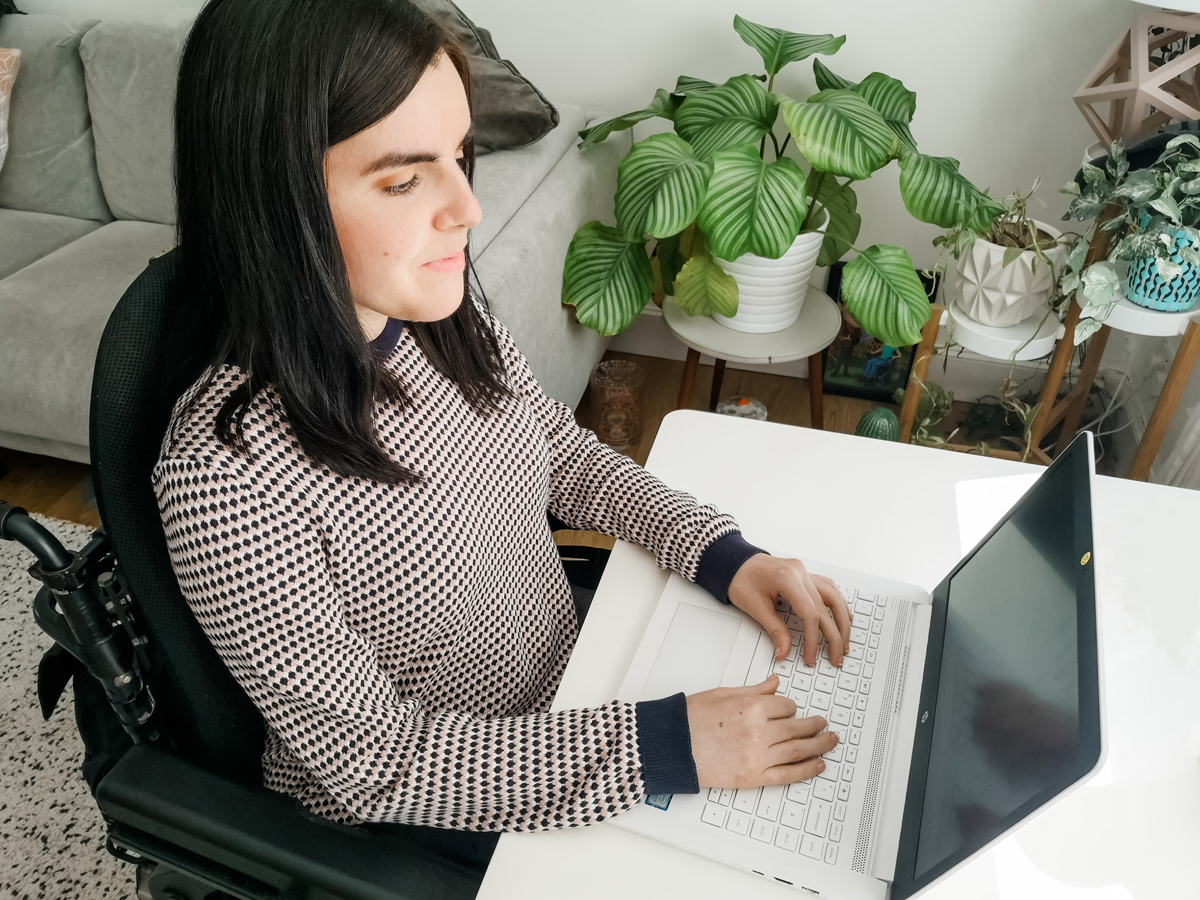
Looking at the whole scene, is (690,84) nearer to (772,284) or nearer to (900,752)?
(772,284)

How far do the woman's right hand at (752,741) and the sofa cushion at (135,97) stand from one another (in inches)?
78.7

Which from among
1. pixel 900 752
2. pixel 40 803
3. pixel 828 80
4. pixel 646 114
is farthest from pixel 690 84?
pixel 40 803

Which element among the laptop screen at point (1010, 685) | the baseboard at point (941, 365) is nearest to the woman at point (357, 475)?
the laptop screen at point (1010, 685)

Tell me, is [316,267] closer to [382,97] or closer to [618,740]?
[382,97]

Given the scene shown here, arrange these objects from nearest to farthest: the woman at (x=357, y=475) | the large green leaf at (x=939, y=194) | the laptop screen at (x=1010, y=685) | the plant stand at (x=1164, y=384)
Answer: the laptop screen at (x=1010, y=685), the woman at (x=357, y=475), the plant stand at (x=1164, y=384), the large green leaf at (x=939, y=194)

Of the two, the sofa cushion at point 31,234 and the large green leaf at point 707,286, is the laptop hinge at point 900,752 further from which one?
the sofa cushion at point 31,234

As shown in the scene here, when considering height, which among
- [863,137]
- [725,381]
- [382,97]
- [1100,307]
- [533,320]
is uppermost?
[382,97]

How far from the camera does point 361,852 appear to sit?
2.28ft

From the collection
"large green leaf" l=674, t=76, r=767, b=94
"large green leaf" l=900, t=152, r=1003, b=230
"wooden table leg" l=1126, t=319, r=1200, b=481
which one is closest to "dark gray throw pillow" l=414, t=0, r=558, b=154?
"large green leaf" l=674, t=76, r=767, b=94

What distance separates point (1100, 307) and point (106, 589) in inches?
60.1

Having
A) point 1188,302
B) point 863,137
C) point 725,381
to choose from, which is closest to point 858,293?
point 863,137

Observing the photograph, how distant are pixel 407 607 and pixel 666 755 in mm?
267

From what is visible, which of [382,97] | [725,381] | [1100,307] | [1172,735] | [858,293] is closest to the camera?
[382,97]

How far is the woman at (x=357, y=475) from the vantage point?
641 mm
